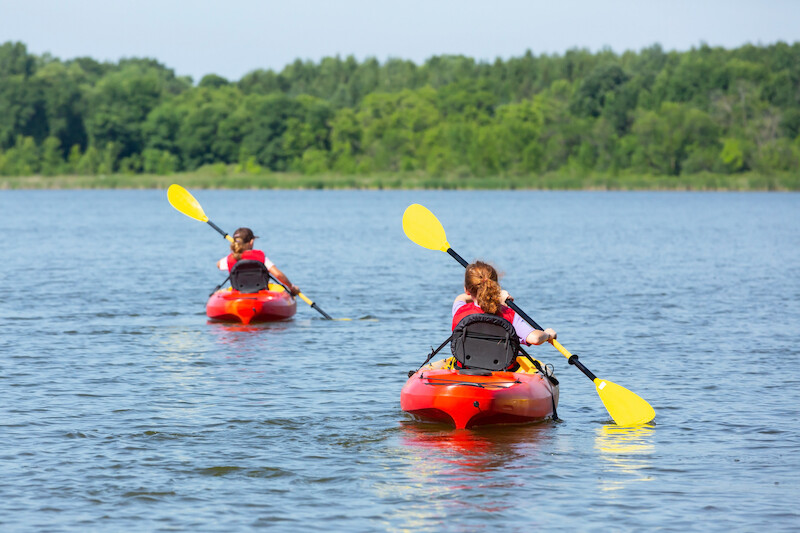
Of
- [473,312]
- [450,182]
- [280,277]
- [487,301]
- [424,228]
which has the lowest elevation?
[280,277]

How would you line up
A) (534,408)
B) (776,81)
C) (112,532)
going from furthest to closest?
(776,81)
(534,408)
(112,532)

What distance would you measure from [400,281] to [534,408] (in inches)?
609

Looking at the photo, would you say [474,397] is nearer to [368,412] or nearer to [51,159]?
[368,412]

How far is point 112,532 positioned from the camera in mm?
7094

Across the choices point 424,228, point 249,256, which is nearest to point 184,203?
point 249,256

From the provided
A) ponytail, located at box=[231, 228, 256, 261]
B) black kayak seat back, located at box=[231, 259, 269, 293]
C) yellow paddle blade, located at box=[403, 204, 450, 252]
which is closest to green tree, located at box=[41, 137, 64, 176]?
black kayak seat back, located at box=[231, 259, 269, 293]

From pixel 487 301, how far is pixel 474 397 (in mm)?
803

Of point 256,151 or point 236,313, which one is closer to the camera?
point 236,313

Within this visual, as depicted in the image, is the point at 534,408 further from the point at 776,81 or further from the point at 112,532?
the point at 776,81

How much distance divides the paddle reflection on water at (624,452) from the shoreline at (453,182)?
7677 cm

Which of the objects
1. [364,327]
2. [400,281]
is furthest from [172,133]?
[364,327]

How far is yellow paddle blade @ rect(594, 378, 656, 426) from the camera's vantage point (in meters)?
10.3

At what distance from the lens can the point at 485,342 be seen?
31.6 ft

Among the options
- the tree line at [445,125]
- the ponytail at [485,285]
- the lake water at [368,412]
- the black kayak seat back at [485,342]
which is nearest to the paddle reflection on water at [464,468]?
the lake water at [368,412]
